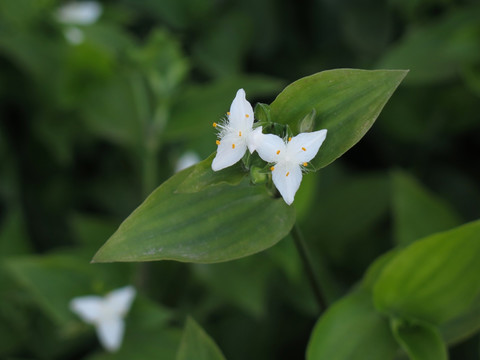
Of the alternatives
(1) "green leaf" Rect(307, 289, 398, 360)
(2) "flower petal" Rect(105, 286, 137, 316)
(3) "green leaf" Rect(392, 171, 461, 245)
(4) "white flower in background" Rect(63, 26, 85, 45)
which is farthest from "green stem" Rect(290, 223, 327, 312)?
(4) "white flower in background" Rect(63, 26, 85, 45)

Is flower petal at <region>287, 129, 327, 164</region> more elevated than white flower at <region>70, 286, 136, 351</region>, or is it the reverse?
flower petal at <region>287, 129, 327, 164</region>

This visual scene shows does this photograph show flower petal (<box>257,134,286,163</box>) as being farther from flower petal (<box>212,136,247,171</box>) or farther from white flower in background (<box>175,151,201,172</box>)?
white flower in background (<box>175,151,201,172</box>)

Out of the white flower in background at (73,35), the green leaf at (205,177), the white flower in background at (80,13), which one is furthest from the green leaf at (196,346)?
the white flower in background at (80,13)

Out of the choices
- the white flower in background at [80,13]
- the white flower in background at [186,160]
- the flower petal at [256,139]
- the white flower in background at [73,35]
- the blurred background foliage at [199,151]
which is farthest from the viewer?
the white flower in background at [80,13]

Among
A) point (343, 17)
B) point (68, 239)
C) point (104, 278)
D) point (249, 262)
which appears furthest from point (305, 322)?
point (343, 17)

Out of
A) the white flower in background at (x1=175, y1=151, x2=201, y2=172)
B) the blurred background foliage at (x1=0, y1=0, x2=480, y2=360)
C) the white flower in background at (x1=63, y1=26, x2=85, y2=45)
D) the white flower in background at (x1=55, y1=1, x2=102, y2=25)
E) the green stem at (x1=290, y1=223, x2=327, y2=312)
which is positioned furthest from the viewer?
the white flower in background at (x1=55, y1=1, x2=102, y2=25)

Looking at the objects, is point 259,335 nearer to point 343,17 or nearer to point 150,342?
point 150,342

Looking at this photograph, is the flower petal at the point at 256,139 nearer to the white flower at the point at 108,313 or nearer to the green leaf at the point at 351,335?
the green leaf at the point at 351,335
